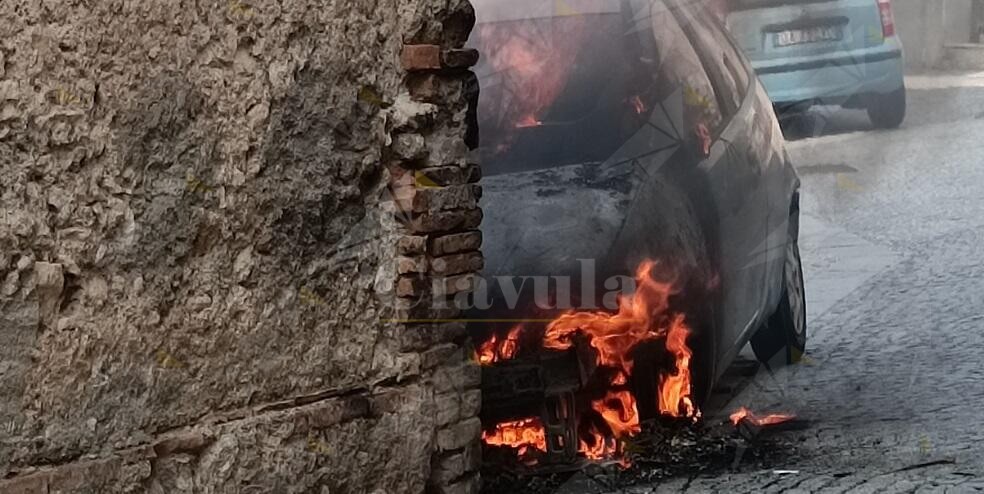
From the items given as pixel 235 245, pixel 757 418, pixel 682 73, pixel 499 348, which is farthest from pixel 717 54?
pixel 235 245

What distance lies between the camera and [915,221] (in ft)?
22.2

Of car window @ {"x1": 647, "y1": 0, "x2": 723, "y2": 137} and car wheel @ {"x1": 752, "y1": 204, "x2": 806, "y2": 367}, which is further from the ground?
car window @ {"x1": 647, "y1": 0, "x2": 723, "y2": 137}

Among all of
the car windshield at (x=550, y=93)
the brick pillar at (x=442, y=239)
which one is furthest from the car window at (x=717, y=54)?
the brick pillar at (x=442, y=239)

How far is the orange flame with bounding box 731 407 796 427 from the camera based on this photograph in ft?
20.1

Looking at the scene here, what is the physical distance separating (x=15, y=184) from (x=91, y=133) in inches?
9.7

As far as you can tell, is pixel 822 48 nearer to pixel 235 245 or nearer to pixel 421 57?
pixel 421 57

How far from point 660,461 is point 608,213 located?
3.27 ft

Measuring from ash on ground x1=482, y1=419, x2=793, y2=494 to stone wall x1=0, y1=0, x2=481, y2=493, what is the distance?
25.4 inches

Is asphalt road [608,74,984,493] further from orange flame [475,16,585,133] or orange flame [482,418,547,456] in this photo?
orange flame [475,16,585,133]

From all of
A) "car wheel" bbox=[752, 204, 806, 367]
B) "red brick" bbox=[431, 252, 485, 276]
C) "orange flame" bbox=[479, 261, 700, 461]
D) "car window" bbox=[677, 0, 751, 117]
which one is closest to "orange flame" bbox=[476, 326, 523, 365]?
"orange flame" bbox=[479, 261, 700, 461]

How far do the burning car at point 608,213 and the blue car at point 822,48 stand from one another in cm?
10

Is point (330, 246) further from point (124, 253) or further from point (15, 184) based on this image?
point (15, 184)

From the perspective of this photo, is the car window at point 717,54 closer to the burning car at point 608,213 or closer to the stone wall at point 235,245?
the burning car at point 608,213

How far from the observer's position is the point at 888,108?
6402 mm
